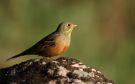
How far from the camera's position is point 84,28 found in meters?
20.5

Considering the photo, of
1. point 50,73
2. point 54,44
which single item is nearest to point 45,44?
point 54,44

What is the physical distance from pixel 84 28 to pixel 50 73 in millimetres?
9549

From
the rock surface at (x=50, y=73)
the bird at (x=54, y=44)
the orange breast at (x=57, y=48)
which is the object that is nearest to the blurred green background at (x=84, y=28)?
the bird at (x=54, y=44)

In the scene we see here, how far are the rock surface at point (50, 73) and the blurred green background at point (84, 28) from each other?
6.93 meters

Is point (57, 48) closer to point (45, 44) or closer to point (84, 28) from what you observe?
point (45, 44)

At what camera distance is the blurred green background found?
63.0ft

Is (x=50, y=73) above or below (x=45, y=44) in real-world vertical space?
below

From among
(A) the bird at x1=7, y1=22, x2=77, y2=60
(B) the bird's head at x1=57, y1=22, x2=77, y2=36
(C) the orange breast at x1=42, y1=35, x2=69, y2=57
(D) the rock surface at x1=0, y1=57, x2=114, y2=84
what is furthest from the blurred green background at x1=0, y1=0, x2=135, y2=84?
(D) the rock surface at x1=0, y1=57, x2=114, y2=84

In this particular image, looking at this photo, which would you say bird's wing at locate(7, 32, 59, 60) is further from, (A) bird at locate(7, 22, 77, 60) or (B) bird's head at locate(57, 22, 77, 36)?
(B) bird's head at locate(57, 22, 77, 36)

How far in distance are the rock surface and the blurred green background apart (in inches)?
273

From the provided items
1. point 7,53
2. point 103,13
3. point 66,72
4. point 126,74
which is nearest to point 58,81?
point 66,72

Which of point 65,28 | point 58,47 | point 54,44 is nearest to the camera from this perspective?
point 58,47

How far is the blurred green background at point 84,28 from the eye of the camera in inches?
756

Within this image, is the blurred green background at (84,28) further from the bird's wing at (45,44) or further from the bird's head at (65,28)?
the bird's wing at (45,44)
